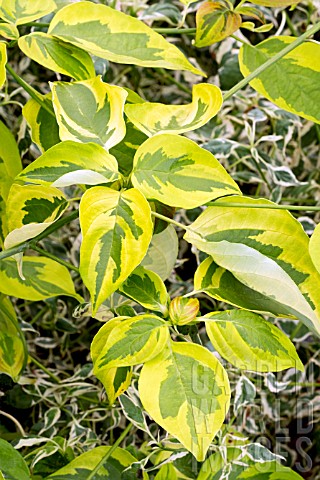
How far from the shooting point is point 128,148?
24.1 inches

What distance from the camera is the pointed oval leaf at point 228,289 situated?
53cm

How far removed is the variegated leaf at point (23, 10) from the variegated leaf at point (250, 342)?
0.31 m

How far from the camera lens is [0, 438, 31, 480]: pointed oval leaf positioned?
0.59 meters

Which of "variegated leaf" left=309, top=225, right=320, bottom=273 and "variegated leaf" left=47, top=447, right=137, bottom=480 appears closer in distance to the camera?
"variegated leaf" left=309, top=225, right=320, bottom=273

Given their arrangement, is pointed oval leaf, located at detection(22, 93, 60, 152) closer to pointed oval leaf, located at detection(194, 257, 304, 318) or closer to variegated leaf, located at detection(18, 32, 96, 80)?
variegated leaf, located at detection(18, 32, 96, 80)

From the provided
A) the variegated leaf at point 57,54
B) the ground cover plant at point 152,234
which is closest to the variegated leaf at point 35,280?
the ground cover plant at point 152,234

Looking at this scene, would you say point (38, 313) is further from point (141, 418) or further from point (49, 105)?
point (49, 105)

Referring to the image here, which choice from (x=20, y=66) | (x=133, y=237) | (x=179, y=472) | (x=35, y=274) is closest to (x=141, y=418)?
(x=179, y=472)

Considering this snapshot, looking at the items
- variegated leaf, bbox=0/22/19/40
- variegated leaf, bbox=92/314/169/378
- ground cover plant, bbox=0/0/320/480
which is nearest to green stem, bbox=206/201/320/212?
ground cover plant, bbox=0/0/320/480

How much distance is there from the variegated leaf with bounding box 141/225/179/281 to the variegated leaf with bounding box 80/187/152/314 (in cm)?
15

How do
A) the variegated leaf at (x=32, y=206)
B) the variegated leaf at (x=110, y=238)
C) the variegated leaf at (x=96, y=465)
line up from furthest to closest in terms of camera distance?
the variegated leaf at (x=96, y=465) → the variegated leaf at (x=32, y=206) → the variegated leaf at (x=110, y=238)

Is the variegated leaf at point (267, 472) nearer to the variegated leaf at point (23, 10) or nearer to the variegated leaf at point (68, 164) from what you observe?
the variegated leaf at point (68, 164)

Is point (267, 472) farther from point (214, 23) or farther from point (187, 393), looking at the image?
→ point (214, 23)

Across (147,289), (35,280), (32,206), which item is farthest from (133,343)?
(35,280)
